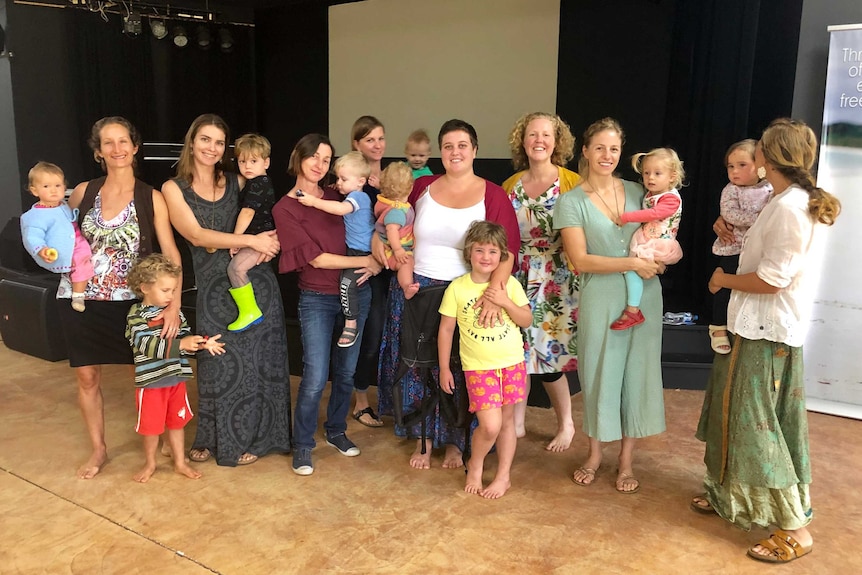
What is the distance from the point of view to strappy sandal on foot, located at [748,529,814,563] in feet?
7.97

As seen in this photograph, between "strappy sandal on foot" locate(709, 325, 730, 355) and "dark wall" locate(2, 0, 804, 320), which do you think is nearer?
"strappy sandal on foot" locate(709, 325, 730, 355)

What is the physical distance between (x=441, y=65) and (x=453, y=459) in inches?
199

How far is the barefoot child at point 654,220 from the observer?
2.77m

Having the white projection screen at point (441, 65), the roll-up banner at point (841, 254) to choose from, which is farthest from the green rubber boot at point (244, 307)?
the white projection screen at point (441, 65)

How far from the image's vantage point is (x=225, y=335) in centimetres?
309

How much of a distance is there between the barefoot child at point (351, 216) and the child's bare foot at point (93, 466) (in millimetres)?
1212

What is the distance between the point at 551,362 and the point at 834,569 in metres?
1.33

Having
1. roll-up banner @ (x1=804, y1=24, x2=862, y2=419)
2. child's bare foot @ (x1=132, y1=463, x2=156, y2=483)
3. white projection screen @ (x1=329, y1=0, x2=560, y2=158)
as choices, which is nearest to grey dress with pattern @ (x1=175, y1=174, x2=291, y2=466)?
child's bare foot @ (x1=132, y1=463, x2=156, y2=483)

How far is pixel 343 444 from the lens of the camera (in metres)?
3.35

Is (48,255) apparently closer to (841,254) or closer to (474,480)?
(474,480)

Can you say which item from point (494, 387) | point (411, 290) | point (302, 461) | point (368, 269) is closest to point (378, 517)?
point (302, 461)

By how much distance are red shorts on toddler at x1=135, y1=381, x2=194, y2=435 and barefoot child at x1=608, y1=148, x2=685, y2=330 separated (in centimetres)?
193

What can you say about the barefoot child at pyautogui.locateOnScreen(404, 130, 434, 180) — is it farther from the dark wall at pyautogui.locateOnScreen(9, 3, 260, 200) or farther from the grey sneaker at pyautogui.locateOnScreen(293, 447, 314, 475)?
the dark wall at pyautogui.locateOnScreen(9, 3, 260, 200)

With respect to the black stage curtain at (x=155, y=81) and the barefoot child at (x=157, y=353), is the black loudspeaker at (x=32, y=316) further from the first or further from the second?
the barefoot child at (x=157, y=353)
